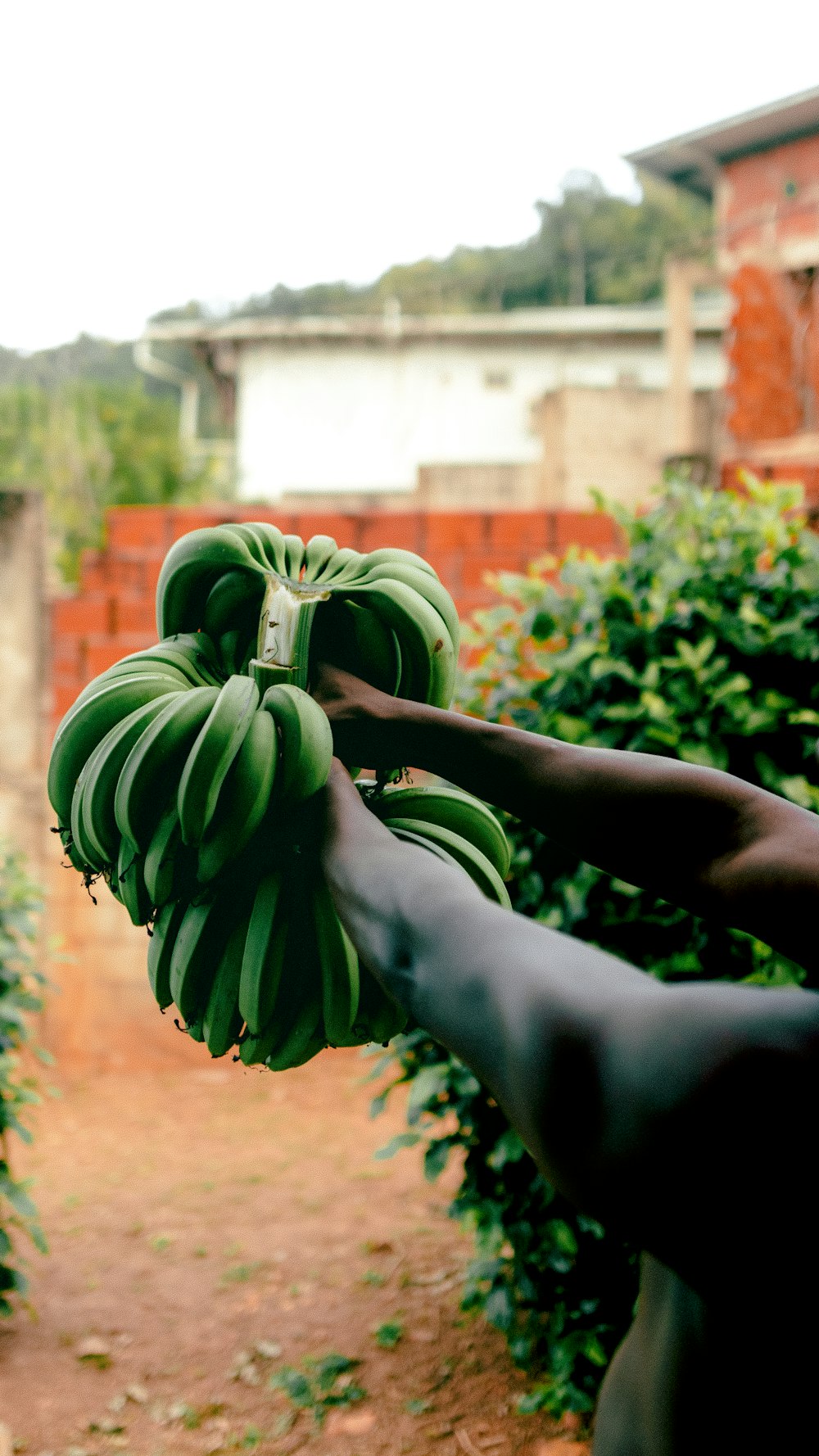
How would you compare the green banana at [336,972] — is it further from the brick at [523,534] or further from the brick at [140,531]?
the brick at [140,531]

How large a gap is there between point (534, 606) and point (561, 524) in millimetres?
2291

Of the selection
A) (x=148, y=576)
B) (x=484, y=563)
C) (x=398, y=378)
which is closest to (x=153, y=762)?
(x=484, y=563)

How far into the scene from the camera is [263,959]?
1380 millimetres

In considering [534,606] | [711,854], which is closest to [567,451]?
[534,606]

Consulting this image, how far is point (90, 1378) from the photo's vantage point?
3615mm

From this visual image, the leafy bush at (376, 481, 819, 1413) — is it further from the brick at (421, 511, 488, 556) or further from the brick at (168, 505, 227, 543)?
the brick at (168, 505, 227, 543)

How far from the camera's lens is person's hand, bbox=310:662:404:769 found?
1479mm

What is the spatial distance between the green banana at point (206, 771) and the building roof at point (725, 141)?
50.5 feet

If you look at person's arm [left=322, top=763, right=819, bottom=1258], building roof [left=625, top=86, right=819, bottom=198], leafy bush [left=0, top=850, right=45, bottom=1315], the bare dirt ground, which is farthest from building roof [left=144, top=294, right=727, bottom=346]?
person's arm [left=322, top=763, right=819, bottom=1258]

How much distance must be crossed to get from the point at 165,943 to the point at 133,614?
15.5ft

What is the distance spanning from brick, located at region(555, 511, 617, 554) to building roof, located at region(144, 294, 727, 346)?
576 inches

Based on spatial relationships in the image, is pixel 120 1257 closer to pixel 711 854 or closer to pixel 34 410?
pixel 711 854

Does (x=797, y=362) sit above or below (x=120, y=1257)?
above

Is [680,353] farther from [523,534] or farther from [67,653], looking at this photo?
[67,653]
